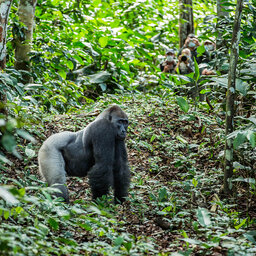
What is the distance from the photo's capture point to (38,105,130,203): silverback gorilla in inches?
181

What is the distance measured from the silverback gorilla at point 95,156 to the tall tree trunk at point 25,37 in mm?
2344

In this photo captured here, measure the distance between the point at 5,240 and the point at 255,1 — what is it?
4.49 meters

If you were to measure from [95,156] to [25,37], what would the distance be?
3028mm

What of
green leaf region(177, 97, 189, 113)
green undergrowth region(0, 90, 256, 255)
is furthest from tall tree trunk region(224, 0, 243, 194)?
green leaf region(177, 97, 189, 113)

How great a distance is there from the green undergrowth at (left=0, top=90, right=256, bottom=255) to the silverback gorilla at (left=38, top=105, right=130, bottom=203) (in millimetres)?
183

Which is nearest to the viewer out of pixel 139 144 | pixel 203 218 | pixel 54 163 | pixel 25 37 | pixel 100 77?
pixel 203 218

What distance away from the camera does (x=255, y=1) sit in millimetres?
4973

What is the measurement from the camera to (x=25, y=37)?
651 cm

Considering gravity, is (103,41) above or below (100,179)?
above

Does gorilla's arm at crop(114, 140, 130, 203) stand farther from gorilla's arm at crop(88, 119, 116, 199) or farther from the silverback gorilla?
gorilla's arm at crop(88, 119, 116, 199)

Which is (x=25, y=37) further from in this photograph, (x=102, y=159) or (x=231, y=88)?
(x=231, y=88)

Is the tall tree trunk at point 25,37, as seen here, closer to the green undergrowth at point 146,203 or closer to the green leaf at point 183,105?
the green undergrowth at point 146,203

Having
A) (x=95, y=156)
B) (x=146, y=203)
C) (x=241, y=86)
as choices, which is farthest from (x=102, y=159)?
(x=241, y=86)

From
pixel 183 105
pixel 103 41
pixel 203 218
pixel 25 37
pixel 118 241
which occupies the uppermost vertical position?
pixel 25 37
